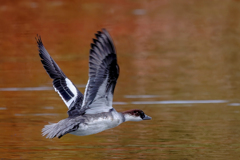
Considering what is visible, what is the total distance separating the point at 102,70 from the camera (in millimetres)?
6938

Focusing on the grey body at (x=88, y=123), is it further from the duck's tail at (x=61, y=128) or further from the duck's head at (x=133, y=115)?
the duck's head at (x=133, y=115)

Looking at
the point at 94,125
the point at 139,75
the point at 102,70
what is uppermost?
the point at 102,70

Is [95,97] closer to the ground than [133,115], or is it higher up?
higher up

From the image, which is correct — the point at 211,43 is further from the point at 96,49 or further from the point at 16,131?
the point at 96,49

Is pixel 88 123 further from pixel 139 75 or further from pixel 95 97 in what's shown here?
pixel 139 75

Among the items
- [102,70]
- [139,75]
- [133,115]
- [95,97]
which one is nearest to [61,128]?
[95,97]

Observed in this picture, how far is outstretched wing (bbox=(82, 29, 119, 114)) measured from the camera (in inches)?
266

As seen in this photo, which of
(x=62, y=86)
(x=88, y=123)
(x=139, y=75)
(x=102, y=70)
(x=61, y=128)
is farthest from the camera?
(x=139, y=75)

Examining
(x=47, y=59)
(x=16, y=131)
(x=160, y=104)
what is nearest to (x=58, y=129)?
(x=47, y=59)

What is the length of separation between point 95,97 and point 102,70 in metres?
0.51

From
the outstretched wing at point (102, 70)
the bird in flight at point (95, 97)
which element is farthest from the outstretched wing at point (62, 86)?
the outstretched wing at point (102, 70)

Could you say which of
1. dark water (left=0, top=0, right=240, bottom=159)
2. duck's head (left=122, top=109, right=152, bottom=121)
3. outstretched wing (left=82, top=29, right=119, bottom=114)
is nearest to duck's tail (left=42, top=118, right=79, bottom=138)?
outstretched wing (left=82, top=29, right=119, bottom=114)

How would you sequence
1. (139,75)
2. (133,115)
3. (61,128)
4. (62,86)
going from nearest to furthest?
(61,128) → (133,115) → (62,86) → (139,75)

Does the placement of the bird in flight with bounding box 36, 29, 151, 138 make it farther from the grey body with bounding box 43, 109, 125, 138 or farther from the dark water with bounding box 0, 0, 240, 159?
the dark water with bounding box 0, 0, 240, 159
